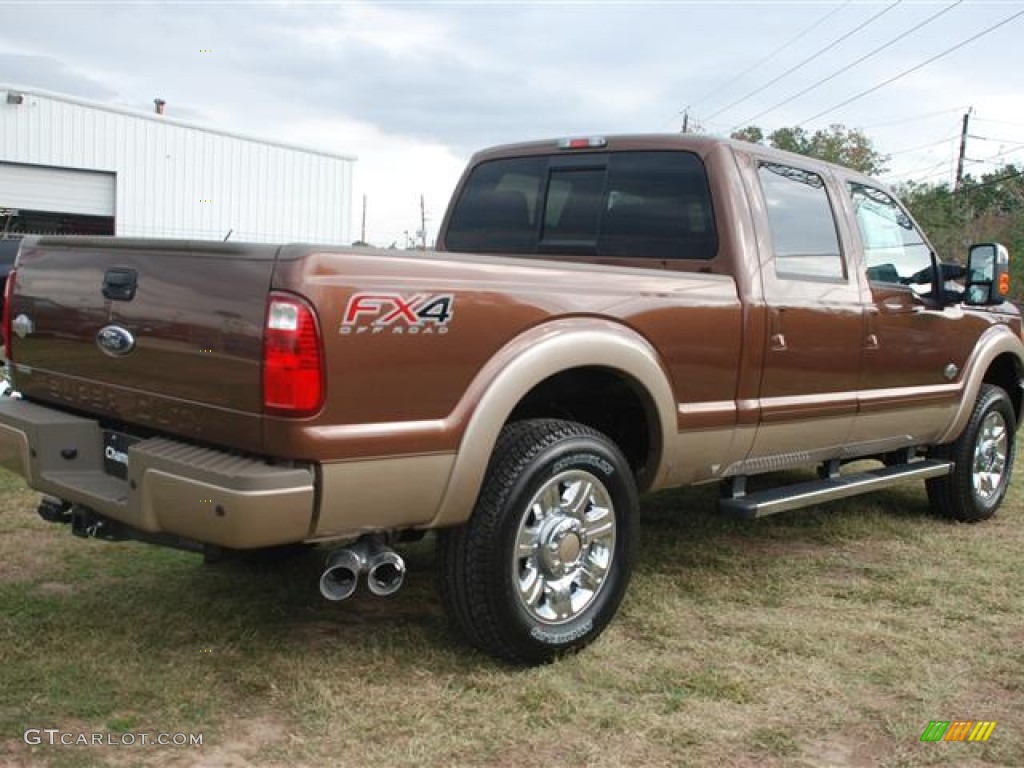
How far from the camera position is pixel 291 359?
2.76m

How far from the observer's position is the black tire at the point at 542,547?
3.28 meters

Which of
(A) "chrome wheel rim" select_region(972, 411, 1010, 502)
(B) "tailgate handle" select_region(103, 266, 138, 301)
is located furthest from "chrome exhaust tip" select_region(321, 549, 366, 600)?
(A) "chrome wheel rim" select_region(972, 411, 1010, 502)

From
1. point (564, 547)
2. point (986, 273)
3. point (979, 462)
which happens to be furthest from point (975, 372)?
point (564, 547)

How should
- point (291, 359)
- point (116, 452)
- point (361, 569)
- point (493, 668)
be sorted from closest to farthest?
1. point (291, 359)
2. point (361, 569)
3. point (116, 452)
4. point (493, 668)

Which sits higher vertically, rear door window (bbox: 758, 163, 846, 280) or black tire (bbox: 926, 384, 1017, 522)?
rear door window (bbox: 758, 163, 846, 280)

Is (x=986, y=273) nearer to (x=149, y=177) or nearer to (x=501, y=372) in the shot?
(x=501, y=372)

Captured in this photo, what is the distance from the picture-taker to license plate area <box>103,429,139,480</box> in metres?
3.29

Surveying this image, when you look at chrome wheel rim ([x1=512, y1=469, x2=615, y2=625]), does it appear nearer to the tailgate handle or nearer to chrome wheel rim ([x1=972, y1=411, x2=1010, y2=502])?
the tailgate handle

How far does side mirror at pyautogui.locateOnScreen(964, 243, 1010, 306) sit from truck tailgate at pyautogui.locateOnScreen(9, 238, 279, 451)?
13.9ft

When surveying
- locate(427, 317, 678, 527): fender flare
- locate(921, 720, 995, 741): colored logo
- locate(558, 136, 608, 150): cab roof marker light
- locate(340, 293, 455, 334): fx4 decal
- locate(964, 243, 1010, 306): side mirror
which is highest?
locate(558, 136, 608, 150): cab roof marker light

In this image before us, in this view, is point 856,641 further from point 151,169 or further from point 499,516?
point 151,169

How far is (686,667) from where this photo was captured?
3.53m

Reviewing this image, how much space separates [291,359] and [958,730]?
92.6 inches

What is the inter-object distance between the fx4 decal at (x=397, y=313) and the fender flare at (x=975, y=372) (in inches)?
149
